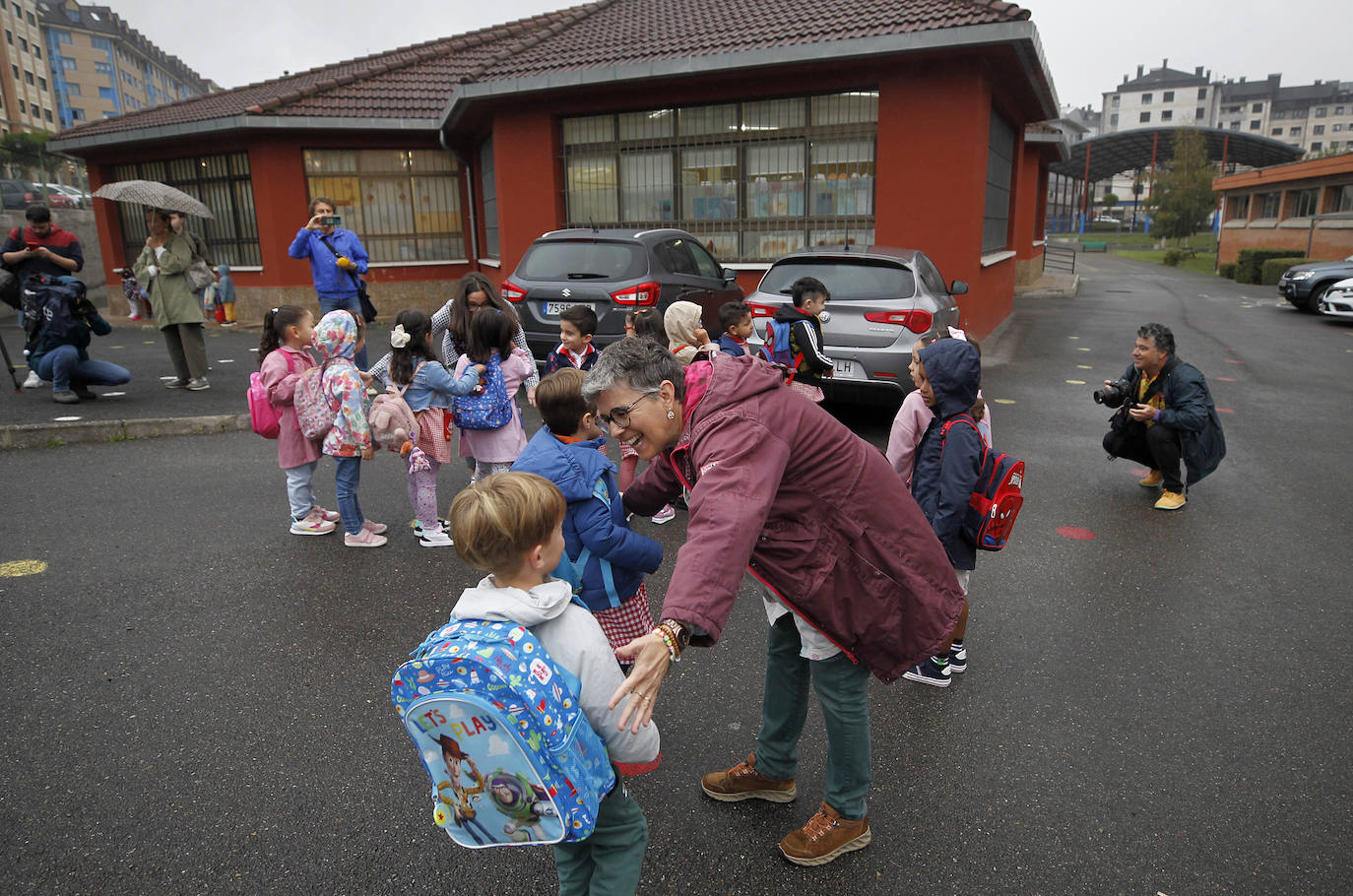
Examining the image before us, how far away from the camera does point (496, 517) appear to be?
1818mm

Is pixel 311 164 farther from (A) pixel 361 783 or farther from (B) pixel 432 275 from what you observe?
(A) pixel 361 783

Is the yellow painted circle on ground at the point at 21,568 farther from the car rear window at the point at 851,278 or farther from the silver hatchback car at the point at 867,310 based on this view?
the car rear window at the point at 851,278

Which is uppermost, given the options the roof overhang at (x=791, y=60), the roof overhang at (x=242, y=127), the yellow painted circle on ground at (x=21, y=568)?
the roof overhang at (x=791, y=60)

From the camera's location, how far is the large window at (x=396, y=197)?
15.9 metres

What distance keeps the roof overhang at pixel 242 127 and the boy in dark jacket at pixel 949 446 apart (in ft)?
47.1

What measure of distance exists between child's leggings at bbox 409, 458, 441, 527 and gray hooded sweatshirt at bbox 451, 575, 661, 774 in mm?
3311

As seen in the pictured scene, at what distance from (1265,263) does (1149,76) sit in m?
99.7

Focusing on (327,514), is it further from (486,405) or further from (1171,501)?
(1171,501)

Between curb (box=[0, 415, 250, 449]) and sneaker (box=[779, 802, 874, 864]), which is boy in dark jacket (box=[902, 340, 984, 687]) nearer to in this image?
sneaker (box=[779, 802, 874, 864])

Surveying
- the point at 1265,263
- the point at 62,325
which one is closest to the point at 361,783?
the point at 62,325

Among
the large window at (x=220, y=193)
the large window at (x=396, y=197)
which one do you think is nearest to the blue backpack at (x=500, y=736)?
the large window at (x=396, y=197)

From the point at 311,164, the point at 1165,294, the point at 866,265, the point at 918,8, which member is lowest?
the point at 1165,294

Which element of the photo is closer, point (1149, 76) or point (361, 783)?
point (361, 783)

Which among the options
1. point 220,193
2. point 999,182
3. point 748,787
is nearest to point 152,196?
point 220,193
